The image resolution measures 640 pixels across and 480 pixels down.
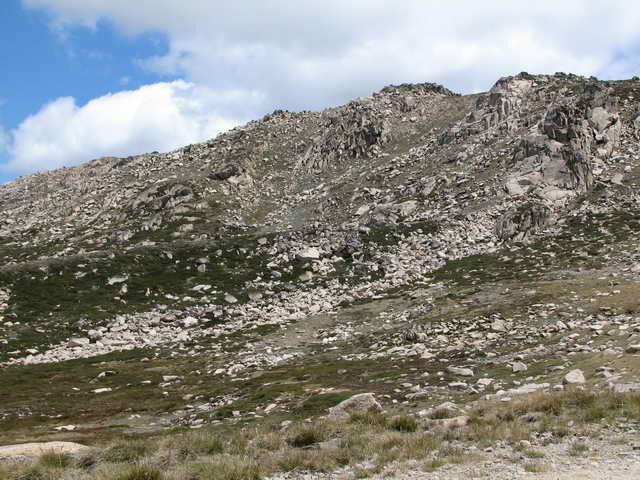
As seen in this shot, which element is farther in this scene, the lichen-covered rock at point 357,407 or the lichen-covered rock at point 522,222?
the lichen-covered rock at point 522,222

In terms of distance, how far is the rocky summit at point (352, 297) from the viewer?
14.9 m

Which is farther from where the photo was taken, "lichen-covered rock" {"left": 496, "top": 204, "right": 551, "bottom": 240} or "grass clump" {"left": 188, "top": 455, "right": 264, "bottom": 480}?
"lichen-covered rock" {"left": 496, "top": 204, "right": 551, "bottom": 240}

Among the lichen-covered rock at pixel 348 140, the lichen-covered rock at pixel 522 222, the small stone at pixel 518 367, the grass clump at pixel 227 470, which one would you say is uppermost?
the lichen-covered rock at pixel 348 140

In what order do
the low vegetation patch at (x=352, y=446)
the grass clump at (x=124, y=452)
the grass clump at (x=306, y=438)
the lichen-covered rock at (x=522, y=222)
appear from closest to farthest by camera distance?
the low vegetation patch at (x=352, y=446) < the grass clump at (x=124, y=452) < the grass clump at (x=306, y=438) < the lichen-covered rock at (x=522, y=222)

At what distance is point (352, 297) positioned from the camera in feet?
182

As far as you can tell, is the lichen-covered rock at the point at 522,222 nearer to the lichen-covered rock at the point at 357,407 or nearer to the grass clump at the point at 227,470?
the lichen-covered rock at the point at 357,407

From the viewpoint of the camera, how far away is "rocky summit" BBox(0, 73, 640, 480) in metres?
14.9

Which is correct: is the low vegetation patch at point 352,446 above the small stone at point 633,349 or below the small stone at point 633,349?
above

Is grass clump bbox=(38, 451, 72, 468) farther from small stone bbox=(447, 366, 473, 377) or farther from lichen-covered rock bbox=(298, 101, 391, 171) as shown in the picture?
lichen-covered rock bbox=(298, 101, 391, 171)

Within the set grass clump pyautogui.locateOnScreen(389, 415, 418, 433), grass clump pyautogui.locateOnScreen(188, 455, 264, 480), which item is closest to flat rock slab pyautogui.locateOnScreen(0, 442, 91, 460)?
grass clump pyautogui.locateOnScreen(188, 455, 264, 480)

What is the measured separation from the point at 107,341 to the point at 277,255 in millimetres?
25812

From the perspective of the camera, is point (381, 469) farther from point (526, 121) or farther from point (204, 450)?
point (526, 121)

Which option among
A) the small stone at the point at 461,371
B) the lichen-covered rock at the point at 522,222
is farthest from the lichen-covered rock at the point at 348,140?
the small stone at the point at 461,371

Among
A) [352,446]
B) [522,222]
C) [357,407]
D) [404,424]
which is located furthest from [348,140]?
[352,446]
